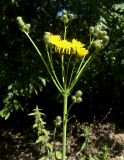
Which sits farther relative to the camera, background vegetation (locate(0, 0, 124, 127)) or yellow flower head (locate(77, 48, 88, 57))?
background vegetation (locate(0, 0, 124, 127))

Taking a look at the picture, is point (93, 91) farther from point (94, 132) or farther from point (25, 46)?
point (25, 46)

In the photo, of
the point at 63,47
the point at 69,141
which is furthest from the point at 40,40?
the point at 63,47

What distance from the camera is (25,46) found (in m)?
6.19

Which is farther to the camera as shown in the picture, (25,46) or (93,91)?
(93,91)

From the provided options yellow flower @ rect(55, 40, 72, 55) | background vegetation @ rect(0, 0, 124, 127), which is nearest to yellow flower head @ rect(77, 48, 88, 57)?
yellow flower @ rect(55, 40, 72, 55)

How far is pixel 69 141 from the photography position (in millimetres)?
7094

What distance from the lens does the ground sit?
6.60 meters

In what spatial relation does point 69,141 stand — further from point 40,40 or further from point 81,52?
point 81,52

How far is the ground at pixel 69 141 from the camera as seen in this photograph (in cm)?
660

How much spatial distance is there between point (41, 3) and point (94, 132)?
7.52ft

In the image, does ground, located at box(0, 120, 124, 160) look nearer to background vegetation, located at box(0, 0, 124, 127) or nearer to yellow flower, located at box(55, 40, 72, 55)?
background vegetation, located at box(0, 0, 124, 127)

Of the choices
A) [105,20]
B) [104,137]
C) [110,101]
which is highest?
[105,20]

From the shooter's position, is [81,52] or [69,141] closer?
[81,52]

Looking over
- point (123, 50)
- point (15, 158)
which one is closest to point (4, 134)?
point (15, 158)
